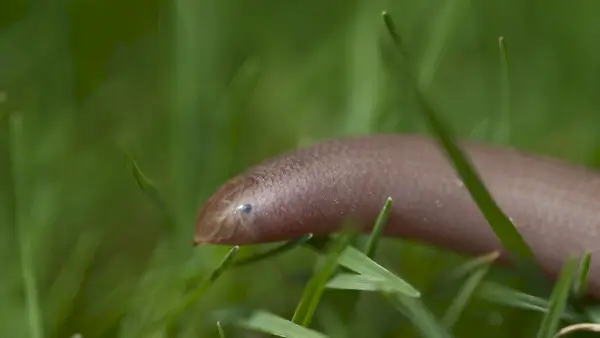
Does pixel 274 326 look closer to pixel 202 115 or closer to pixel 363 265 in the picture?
pixel 363 265

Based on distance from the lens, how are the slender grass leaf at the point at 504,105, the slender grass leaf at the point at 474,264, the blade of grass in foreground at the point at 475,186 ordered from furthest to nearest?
the slender grass leaf at the point at 504,105
the slender grass leaf at the point at 474,264
the blade of grass in foreground at the point at 475,186

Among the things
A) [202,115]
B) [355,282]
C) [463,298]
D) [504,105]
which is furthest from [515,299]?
[202,115]

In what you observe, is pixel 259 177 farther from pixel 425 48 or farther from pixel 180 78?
pixel 425 48

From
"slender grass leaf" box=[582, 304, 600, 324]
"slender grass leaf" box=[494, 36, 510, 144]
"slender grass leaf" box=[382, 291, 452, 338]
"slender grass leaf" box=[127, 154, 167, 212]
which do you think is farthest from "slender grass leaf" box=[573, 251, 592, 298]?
"slender grass leaf" box=[127, 154, 167, 212]

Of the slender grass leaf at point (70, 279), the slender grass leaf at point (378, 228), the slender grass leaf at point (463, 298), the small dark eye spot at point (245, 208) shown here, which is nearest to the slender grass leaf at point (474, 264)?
the slender grass leaf at point (463, 298)

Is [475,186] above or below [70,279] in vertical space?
above

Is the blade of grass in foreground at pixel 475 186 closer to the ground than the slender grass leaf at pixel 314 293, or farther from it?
farther from it

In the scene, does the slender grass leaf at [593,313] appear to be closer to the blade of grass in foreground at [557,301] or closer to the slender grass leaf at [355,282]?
the blade of grass in foreground at [557,301]

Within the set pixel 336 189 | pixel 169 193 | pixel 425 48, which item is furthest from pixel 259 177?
pixel 425 48
